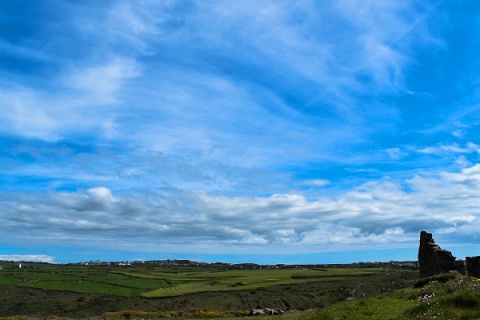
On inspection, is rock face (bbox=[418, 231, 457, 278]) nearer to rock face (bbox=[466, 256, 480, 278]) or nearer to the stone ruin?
the stone ruin

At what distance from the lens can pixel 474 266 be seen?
29.9m

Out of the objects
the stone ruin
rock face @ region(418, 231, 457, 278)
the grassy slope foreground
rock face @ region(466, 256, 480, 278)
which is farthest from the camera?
rock face @ region(418, 231, 457, 278)

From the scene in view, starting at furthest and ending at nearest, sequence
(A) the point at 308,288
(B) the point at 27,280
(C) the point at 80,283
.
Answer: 1. (B) the point at 27,280
2. (C) the point at 80,283
3. (A) the point at 308,288

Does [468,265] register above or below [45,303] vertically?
above

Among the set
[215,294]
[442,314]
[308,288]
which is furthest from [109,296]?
[442,314]

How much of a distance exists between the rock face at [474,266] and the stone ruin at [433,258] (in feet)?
12.2

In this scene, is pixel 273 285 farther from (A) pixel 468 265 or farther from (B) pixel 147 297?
(A) pixel 468 265

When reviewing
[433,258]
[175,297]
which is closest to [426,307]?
[433,258]

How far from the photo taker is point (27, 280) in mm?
122938

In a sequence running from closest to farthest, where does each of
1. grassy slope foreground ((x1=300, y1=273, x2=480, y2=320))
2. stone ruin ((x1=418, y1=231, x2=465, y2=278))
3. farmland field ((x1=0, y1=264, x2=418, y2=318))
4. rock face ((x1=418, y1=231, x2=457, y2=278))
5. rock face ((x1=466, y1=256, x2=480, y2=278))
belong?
grassy slope foreground ((x1=300, y1=273, x2=480, y2=320)) < rock face ((x1=466, y1=256, x2=480, y2=278)) < stone ruin ((x1=418, y1=231, x2=465, y2=278)) < rock face ((x1=418, y1=231, x2=457, y2=278)) < farmland field ((x1=0, y1=264, x2=418, y2=318))

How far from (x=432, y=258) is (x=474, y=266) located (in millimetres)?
7809

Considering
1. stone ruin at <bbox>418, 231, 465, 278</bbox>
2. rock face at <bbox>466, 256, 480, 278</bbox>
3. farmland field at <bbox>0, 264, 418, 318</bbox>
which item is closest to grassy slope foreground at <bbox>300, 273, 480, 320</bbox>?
rock face at <bbox>466, 256, 480, 278</bbox>

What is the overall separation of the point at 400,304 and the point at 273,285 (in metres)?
76.4

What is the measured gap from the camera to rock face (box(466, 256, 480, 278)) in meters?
29.5
